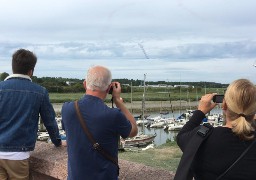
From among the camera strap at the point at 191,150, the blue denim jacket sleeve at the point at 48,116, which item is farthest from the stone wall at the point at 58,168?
the camera strap at the point at 191,150

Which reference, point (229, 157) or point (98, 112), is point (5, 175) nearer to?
point (98, 112)

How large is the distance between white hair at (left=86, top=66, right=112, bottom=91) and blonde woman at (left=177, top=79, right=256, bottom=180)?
868 millimetres

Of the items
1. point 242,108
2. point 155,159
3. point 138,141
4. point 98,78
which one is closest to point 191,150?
point 242,108

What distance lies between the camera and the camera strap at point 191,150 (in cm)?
251

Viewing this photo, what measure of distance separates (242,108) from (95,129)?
112 cm

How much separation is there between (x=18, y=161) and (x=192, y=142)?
1.94 m

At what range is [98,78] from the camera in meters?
3.12

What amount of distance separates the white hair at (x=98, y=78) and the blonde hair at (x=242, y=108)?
1000mm

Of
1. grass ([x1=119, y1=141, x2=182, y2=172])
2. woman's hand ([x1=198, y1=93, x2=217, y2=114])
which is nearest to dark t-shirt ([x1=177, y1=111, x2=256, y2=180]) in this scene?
woman's hand ([x1=198, y1=93, x2=217, y2=114])

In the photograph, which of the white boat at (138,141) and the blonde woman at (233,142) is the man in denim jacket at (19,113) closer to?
the blonde woman at (233,142)

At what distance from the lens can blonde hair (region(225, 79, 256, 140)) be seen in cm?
242

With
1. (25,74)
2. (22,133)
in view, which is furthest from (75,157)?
(25,74)

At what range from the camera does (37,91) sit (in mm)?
3842

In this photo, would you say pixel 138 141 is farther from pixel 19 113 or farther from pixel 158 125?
pixel 19 113
